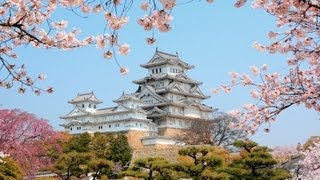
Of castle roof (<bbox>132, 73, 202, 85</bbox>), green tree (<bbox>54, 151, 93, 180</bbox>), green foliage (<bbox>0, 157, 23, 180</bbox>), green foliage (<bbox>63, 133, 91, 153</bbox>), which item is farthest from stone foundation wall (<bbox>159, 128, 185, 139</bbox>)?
green foliage (<bbox>0, 157, 23, 180</bbox>)

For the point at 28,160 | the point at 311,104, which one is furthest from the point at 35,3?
the point at 28,160

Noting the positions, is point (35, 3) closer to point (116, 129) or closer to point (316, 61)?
point (316, 61)

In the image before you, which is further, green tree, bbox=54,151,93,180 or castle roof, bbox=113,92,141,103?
castle roof, bbox=113,92,141,103

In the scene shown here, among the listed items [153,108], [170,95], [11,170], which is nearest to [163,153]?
[11,170]

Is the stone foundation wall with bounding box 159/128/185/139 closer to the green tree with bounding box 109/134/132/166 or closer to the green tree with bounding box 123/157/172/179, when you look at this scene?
the green tree with bounding box 109/134/132/166

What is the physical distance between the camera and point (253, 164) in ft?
54.9

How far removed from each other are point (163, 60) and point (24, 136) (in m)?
34.1

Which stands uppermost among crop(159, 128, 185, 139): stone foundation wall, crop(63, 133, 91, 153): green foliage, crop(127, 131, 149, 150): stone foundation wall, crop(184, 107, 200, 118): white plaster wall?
crop(184, 107, 200, 118): white plaster wall

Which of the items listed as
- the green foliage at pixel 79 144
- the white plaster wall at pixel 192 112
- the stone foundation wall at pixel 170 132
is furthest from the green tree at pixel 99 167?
the white plaster wall at pixel 192 112

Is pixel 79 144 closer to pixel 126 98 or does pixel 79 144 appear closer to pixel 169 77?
pixel 126 98

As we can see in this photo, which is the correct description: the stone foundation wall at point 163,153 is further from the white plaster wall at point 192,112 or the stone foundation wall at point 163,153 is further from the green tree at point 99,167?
the white plaster wall at point 192,112

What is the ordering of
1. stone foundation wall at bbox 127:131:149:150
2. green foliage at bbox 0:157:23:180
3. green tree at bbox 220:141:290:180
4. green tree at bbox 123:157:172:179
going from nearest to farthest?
green foliage at bbox 0:157:23:180 < green tree at bbox 220:141:290:180 < green tree at bbox 123:157:172:179 < stone foundation wall at bbox 127:131:149:150

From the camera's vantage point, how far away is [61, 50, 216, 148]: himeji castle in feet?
139

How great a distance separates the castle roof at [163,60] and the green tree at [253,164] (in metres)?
31.6
